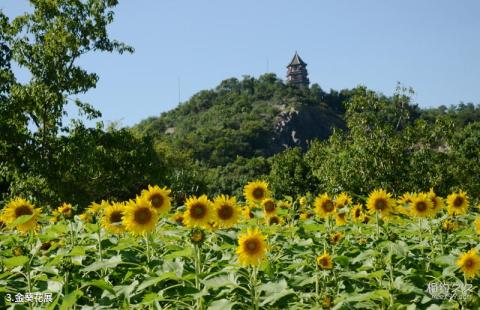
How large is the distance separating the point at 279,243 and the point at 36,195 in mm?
15500

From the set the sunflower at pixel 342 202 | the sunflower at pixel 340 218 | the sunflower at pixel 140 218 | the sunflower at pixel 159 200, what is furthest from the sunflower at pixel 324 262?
the sunflower at pixel 342 202

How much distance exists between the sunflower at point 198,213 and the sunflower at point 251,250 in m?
0.54

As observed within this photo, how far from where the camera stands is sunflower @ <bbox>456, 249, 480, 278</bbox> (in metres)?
3.30

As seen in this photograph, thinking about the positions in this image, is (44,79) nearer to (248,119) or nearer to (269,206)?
(269,206)

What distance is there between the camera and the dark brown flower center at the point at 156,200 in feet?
13.0

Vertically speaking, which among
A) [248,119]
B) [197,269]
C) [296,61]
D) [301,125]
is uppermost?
[296,61]

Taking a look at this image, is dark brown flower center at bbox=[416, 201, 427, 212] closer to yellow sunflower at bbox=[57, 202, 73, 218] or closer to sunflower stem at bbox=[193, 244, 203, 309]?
sunflower stem at bbox=[193, 244, 203, 309]

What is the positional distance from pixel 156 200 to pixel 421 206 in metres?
2.26

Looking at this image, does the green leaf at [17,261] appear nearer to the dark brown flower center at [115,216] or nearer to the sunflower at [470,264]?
the dark brown flower center at [115,216]

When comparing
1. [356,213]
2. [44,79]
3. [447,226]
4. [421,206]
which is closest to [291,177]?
[44,79]

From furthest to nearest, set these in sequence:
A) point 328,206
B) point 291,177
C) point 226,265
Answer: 1. point 291,177
2. point 328,206
3. point 226,265

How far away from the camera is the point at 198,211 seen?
12.0 feet

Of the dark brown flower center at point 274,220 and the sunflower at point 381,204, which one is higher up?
the dark brown flower center at point 274,220

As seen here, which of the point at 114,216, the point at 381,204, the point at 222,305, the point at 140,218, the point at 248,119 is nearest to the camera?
the point at 222,305
